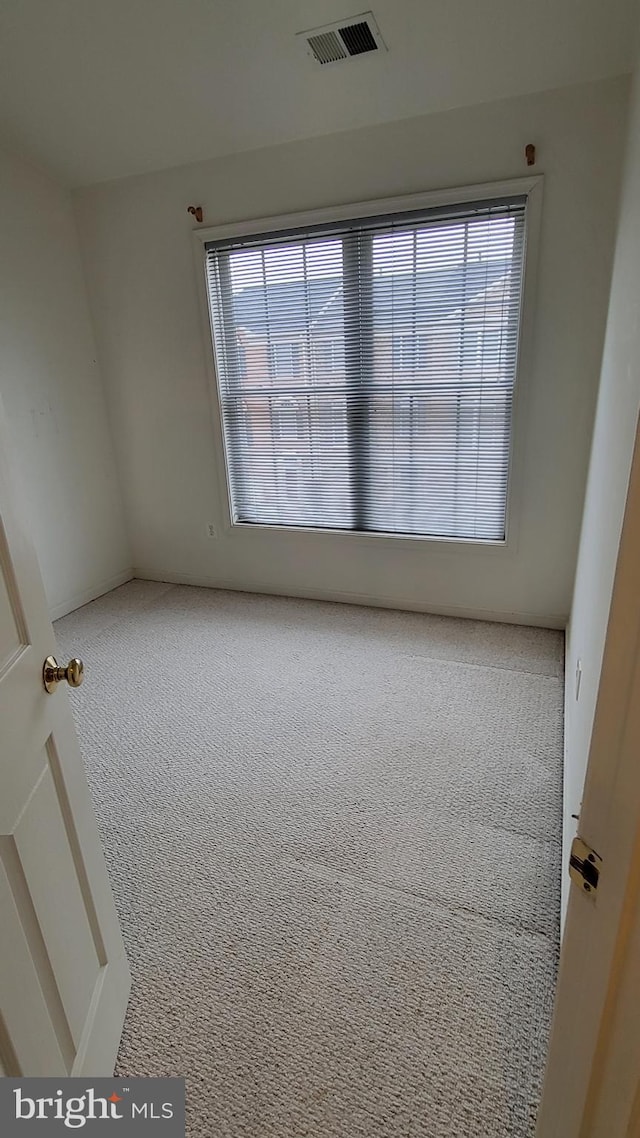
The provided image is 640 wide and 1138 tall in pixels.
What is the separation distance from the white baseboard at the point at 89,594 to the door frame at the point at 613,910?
137 inches

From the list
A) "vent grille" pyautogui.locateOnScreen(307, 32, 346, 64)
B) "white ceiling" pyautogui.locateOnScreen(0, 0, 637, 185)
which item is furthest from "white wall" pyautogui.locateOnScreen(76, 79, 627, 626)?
"vent grille" pyautogui.locateOnScreen(307, 32, 346, 64)

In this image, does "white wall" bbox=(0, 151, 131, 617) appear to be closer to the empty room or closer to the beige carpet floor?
the empty room

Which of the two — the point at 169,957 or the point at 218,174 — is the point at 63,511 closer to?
the point at 218,174

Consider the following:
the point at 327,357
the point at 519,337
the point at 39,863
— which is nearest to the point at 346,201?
the point at 327,357

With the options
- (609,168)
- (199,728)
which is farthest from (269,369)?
(199,728)

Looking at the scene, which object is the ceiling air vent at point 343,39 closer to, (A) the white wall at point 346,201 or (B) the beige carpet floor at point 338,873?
(A) the white wall at point 346,201

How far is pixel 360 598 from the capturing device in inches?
137

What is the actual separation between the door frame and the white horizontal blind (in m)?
2.56

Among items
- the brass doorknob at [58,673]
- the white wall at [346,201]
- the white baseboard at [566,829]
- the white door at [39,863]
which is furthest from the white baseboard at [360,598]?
the brass doorknob at [58,673]

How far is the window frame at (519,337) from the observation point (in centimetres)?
254

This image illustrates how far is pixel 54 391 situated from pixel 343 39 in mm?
2369

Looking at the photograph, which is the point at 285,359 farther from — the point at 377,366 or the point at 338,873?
the point at 338,873

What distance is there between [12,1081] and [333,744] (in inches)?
59.1

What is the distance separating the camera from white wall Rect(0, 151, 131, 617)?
3.06 metres
